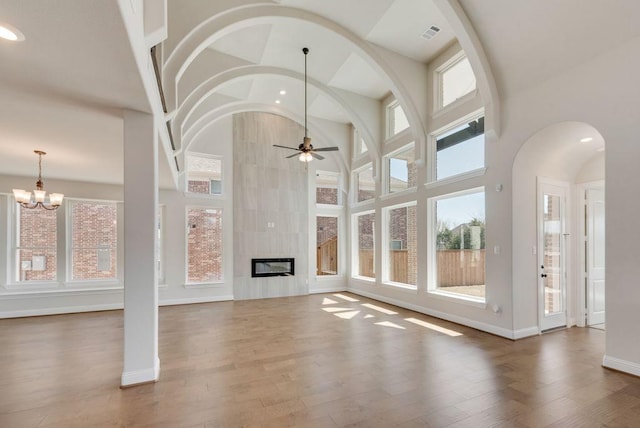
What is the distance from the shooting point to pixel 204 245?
7.41 m

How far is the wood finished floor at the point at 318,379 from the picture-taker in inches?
96.4

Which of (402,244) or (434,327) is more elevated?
(402,244)

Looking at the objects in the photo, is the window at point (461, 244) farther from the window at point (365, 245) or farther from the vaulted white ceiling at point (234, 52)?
the window at point (365, 245)

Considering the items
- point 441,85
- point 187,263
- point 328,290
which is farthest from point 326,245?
point 441,85

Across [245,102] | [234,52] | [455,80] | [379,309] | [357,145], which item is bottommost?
[379,309]

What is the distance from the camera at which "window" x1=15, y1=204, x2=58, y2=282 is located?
604 centimetres

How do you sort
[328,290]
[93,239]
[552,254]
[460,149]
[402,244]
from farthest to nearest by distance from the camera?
[328,290]
[402,244]
[93,239]
[460,149]
[552,254]

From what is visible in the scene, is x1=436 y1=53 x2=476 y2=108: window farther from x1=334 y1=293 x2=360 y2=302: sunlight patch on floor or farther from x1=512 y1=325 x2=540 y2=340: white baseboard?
x1=334 y1=293 x2=360 y2=302: sunlight patch on floor

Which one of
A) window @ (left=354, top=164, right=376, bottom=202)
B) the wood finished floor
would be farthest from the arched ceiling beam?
window @ (left=354, top=164, right=376, bottom=202)

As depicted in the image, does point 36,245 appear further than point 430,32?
Yes

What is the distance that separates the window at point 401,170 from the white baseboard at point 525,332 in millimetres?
3289

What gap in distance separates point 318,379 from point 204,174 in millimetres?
5904

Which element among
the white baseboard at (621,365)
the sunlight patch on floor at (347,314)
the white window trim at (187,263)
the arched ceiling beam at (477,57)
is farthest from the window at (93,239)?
the white baseboard at (621,365)

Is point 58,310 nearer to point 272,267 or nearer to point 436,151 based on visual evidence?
point 272,267
